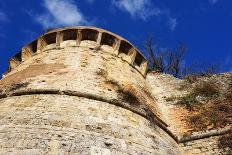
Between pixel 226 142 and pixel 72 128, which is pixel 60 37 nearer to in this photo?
pixel 72 128

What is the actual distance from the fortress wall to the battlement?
119 inches

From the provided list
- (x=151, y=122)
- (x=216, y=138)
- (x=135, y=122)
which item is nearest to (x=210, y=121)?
(x=216, y=138)

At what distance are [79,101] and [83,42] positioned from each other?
320 centimetres

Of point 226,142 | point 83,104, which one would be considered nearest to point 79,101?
point 83,104

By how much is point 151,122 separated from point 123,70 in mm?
2152

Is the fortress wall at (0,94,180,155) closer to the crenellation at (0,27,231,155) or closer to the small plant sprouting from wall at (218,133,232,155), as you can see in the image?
the crenellation at (0,27,231,155)

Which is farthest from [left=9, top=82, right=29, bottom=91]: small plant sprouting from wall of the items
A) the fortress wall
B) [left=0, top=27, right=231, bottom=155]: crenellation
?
the fortress wall

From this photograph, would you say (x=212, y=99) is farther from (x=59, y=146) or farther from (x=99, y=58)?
(x=59, y=146)

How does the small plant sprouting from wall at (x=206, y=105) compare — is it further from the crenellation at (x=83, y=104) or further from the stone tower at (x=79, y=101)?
the stone tower at (x=79, y=101)

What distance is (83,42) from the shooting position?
382 inches

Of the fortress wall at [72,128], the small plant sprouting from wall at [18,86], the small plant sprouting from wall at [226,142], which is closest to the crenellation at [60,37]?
the small plant sprouting from wall at [18,86]

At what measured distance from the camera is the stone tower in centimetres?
559

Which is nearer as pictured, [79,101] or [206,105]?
[79,101]

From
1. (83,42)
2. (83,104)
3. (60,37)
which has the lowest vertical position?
(83,104)
